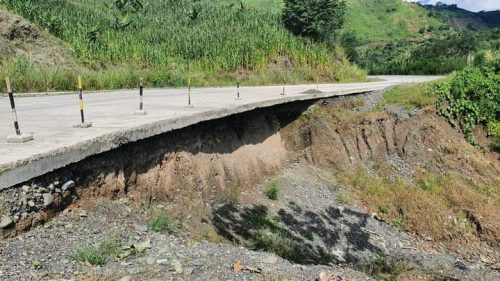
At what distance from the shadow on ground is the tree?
71.6 feet

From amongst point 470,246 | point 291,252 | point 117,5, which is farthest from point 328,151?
point 117,5

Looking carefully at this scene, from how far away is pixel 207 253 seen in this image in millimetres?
6176

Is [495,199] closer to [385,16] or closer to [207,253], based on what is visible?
[207,253]

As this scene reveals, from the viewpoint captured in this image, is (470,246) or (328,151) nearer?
(470,246)

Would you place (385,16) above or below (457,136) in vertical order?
above

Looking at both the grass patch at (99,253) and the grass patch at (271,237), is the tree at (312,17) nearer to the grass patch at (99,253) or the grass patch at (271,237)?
the grass patch at (271,237)

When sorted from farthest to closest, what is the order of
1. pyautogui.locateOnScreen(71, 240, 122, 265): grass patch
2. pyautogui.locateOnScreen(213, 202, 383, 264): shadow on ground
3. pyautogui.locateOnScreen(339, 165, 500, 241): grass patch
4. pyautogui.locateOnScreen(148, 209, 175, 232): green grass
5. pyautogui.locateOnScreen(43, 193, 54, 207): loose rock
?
pyautogui.locateOnScreen(339, 165, 500, 241): grass patch
pyautogui.locateOnScreen(213, 202, 383, 264): shadow on ground
pyautogui.locateOnScreen(148, 209, 175, 232): green grass
pyautogui.locateOnScreen(43, 193, 54, 207): loose rock
pyautogui.locateOnScreen(71, 240, 122, 265): grass patch

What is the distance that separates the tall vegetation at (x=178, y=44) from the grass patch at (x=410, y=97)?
9289 mm

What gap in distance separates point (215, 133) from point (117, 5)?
27.6 meters

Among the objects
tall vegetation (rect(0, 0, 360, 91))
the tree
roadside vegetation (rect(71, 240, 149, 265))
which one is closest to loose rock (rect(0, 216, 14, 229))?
roadside vegetation (rect(71, 240, 149, 265))

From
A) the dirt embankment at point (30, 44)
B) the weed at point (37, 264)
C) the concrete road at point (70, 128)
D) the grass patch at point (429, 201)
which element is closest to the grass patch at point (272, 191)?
the concrete road at point (70, 128)

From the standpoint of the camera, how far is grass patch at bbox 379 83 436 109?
15930mm

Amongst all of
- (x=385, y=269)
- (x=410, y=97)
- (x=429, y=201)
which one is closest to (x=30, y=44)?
(x=410, y=97)

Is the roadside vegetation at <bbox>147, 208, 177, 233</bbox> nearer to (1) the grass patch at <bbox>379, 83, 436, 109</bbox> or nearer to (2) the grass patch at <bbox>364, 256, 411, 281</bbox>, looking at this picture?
(2) the grass patch at <bbox>364, 256, 411, 281</bbox>
